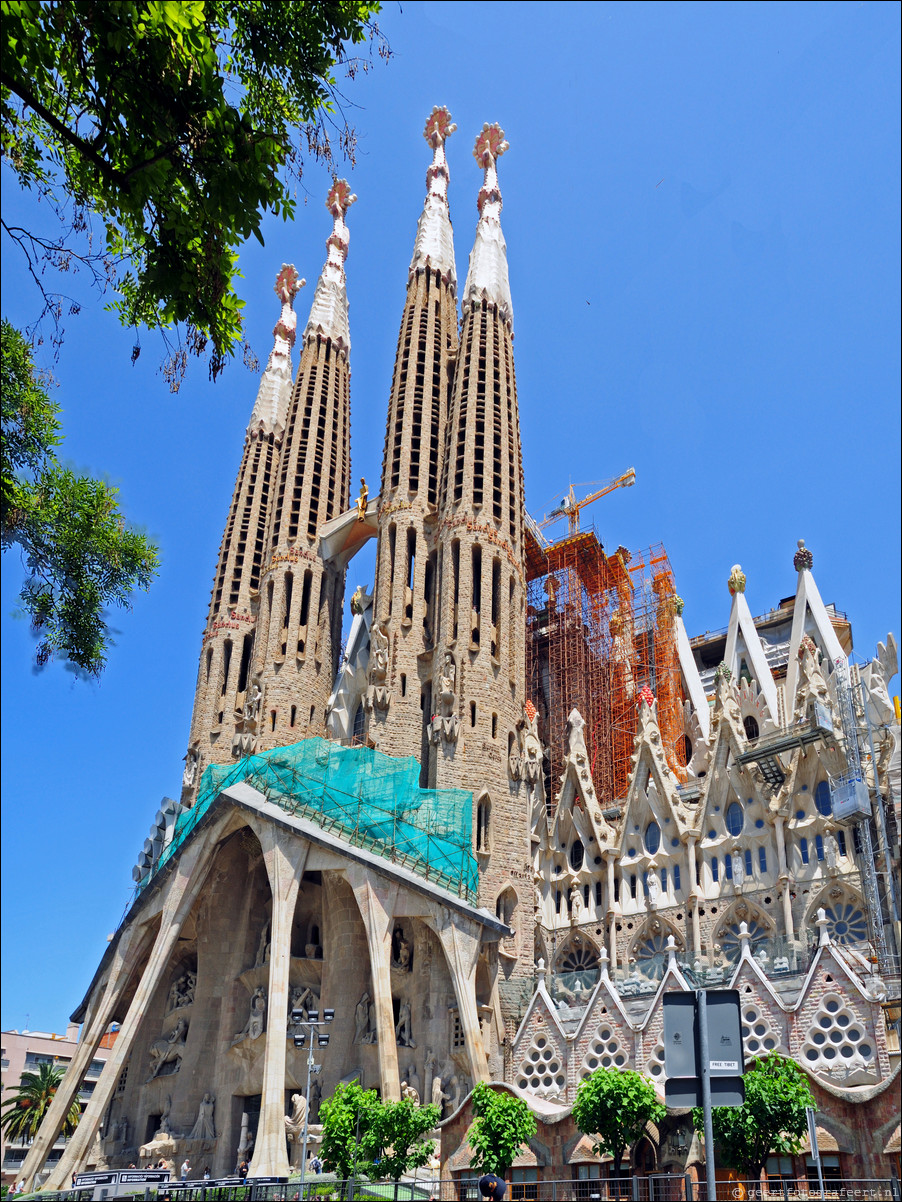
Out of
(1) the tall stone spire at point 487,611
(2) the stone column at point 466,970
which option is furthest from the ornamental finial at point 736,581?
(2) the stone column at point 466,970

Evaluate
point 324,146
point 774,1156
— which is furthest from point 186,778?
point 324,146

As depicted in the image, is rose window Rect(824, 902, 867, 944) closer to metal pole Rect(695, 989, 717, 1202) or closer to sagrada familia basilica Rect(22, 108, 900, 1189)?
sagrada familia basilica Rect(22, 108, 900, 1189)

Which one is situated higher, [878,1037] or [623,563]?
[623,563]

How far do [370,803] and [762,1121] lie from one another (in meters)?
17.4

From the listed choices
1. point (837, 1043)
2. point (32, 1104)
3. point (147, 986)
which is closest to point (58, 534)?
point (837, 1043)

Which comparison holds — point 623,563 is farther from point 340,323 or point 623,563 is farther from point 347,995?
point 347,995

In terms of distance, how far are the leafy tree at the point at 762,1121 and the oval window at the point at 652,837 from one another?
17451 mm

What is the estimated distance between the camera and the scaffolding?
42656 mm

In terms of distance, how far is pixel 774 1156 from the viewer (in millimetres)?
20016

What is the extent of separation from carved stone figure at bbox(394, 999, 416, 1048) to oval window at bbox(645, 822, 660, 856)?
9522 mm

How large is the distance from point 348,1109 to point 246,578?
88.0 feet

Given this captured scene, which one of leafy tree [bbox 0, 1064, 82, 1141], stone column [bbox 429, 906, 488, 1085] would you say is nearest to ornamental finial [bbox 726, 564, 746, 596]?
stone column [bbox 429, 906, 488, 1085]

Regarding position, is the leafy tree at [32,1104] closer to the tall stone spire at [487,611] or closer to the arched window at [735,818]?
the tall stone spire at [487,611]

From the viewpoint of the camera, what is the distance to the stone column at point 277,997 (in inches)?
1108
